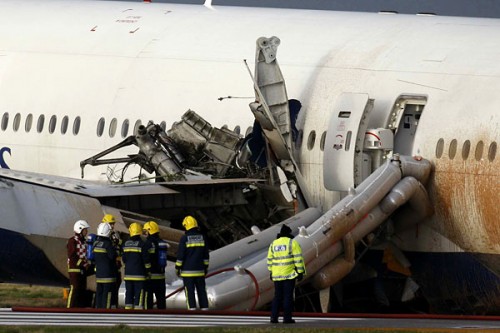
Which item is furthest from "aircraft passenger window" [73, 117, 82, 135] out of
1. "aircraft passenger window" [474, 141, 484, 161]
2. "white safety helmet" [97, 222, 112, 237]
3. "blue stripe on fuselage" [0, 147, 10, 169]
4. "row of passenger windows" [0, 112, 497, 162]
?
"aircraft passenger window" [474, 141, 484, 161]

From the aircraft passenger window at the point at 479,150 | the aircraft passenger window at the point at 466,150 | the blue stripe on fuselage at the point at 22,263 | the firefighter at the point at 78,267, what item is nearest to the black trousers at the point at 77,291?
the firefighter at the point at 78,267

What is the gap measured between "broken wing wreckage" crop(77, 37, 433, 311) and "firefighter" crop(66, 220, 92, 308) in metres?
1.67

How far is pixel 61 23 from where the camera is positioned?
143 ft

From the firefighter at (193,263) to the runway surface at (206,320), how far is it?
608 millimetres

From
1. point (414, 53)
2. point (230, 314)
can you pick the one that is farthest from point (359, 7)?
point (230, 314)

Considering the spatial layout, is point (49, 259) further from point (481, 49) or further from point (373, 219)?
point (481, 49)

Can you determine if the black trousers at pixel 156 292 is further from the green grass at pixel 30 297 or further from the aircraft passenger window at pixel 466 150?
the green grass at pixel 30 297

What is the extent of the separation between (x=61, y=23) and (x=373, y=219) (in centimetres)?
1036

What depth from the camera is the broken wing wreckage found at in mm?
36125

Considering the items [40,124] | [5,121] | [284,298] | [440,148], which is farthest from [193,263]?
[5,121]

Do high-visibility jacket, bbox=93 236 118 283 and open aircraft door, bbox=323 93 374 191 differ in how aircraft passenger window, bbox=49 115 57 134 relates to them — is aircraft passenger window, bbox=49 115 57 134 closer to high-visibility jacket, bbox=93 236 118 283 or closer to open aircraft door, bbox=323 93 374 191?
open aircraft door, bbox=323 93 374 191

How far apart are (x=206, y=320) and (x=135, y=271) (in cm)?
267

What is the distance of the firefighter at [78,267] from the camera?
3594cm

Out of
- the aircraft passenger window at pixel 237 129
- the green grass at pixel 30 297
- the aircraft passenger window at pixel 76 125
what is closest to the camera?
the aircraft passenger window at pixel 237 129
